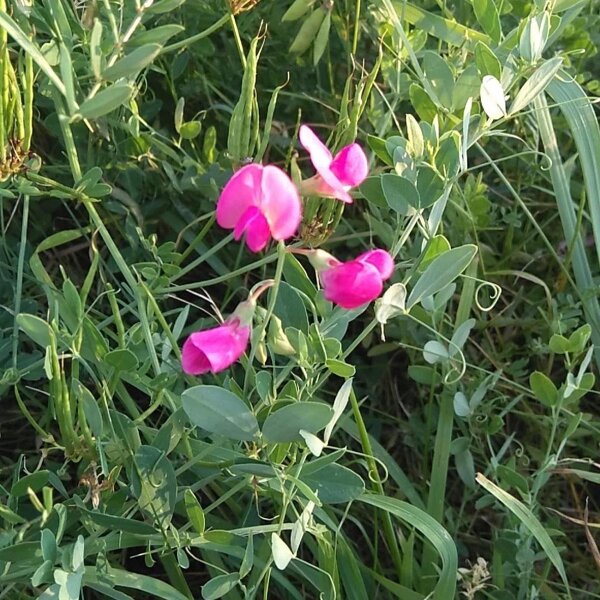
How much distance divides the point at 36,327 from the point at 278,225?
9.6 inches

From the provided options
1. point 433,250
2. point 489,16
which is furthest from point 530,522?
point 489,16

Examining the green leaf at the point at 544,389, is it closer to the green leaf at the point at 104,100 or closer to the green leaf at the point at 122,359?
the green leaf at the point at 122,359

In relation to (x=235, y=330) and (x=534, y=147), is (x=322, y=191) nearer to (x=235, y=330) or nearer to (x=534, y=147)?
(x=235, y=330)

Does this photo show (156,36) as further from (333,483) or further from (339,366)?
(333,483)

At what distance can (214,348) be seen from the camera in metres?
0.70

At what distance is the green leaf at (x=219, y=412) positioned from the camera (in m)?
0.74

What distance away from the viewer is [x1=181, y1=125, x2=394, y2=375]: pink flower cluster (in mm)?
666

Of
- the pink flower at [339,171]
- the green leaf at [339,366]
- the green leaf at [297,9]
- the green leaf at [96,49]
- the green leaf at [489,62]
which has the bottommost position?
the green leaf at [339,366]

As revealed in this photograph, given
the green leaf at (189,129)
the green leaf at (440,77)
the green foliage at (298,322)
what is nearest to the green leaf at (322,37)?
the green foliage at (298,322)

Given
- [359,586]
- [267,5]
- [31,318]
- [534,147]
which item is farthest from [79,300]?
[534,147]

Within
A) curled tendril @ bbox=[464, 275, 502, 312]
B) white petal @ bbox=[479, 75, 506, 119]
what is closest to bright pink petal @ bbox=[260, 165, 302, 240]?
white petal @ bbox=[479, 75, 506, 119]

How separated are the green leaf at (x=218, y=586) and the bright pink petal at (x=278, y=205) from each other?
354 mm

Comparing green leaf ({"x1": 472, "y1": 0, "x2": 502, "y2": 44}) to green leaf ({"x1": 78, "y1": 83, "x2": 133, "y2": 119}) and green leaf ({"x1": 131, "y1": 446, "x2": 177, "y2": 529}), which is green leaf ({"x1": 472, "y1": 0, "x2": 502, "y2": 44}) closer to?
green leaf ({"x1": 78, "y1": 83, "x2": 133, "y2": 119})

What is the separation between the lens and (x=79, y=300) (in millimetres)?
824
